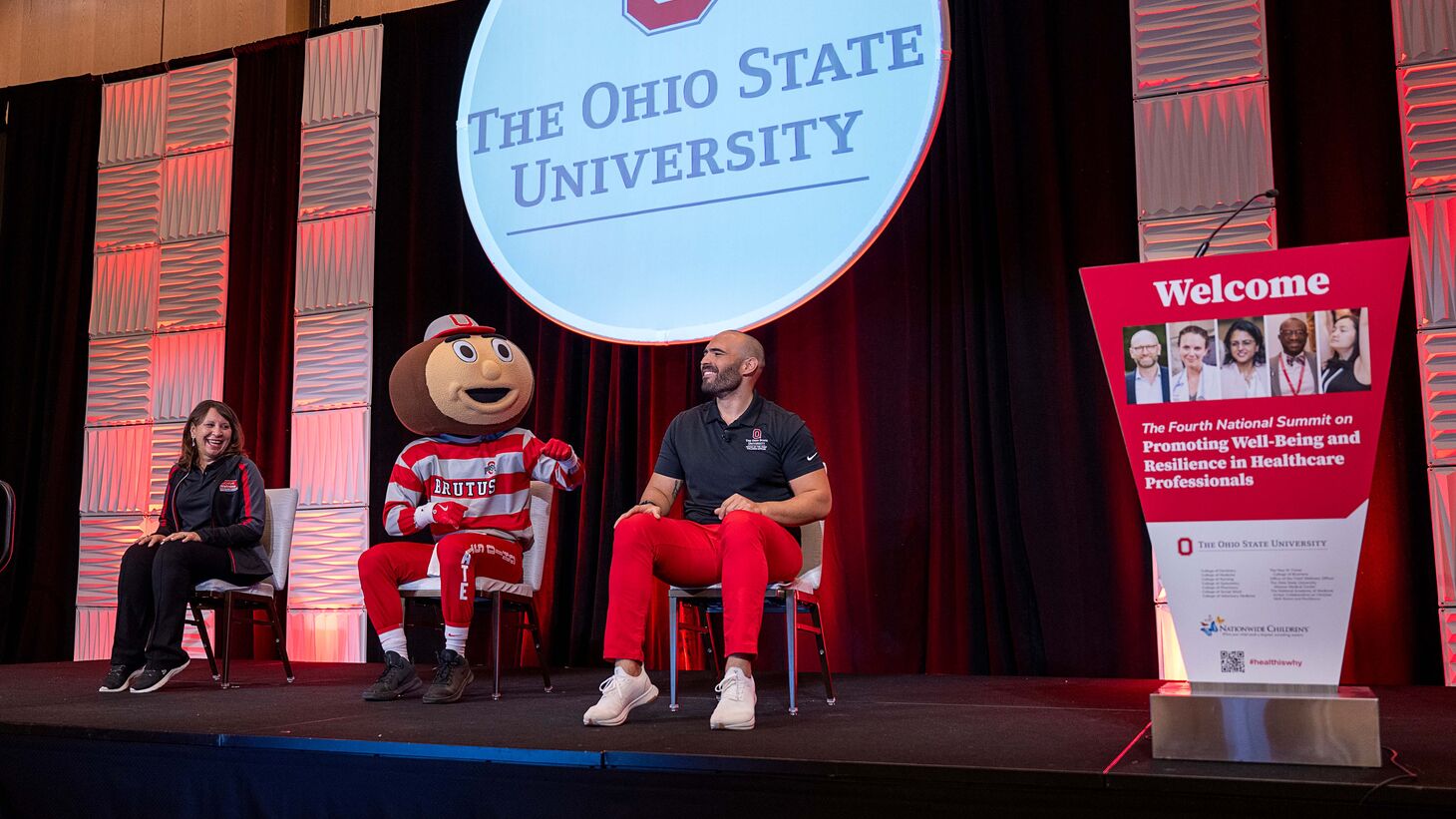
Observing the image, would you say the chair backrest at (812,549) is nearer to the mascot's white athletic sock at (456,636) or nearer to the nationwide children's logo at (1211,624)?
the mascot's white athletic sock at (456,636)

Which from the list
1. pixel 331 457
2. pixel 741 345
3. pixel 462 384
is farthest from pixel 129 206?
pixel 741 345

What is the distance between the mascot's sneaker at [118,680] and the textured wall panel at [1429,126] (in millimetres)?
4093

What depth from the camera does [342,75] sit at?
17.5ft

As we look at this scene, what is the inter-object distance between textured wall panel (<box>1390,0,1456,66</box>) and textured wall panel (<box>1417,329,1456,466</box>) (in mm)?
850

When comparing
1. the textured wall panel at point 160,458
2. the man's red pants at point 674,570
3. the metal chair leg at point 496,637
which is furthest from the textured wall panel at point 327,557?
the man's red pants at point 674,570

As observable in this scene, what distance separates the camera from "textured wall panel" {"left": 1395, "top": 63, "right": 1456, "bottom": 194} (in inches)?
141

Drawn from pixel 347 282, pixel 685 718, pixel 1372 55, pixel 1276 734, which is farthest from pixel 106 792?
pixel 1372 55

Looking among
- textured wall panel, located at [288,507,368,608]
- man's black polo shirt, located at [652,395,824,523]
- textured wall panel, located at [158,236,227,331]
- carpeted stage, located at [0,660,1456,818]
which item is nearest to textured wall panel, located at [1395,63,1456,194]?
carpeted stage, located at [0,660,1456,818]

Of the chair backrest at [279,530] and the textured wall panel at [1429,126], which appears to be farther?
the chair backrest at [279,530]

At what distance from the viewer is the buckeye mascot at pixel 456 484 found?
10.3 feet

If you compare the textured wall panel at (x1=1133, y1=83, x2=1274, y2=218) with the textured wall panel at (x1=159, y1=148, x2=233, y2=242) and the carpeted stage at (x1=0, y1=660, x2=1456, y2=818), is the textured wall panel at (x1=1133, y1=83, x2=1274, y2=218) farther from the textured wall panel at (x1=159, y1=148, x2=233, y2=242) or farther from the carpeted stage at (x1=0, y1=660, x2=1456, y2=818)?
the textured wall panel at (x1=159, y1=148, x2=233, y2=242)

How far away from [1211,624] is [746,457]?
4.54 ft

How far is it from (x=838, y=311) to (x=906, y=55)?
95 cm

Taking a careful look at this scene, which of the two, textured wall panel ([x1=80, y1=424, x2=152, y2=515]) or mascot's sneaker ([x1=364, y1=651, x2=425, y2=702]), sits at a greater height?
textured wall panel ([x1=80, y1=424, x2=152, y2=515])
